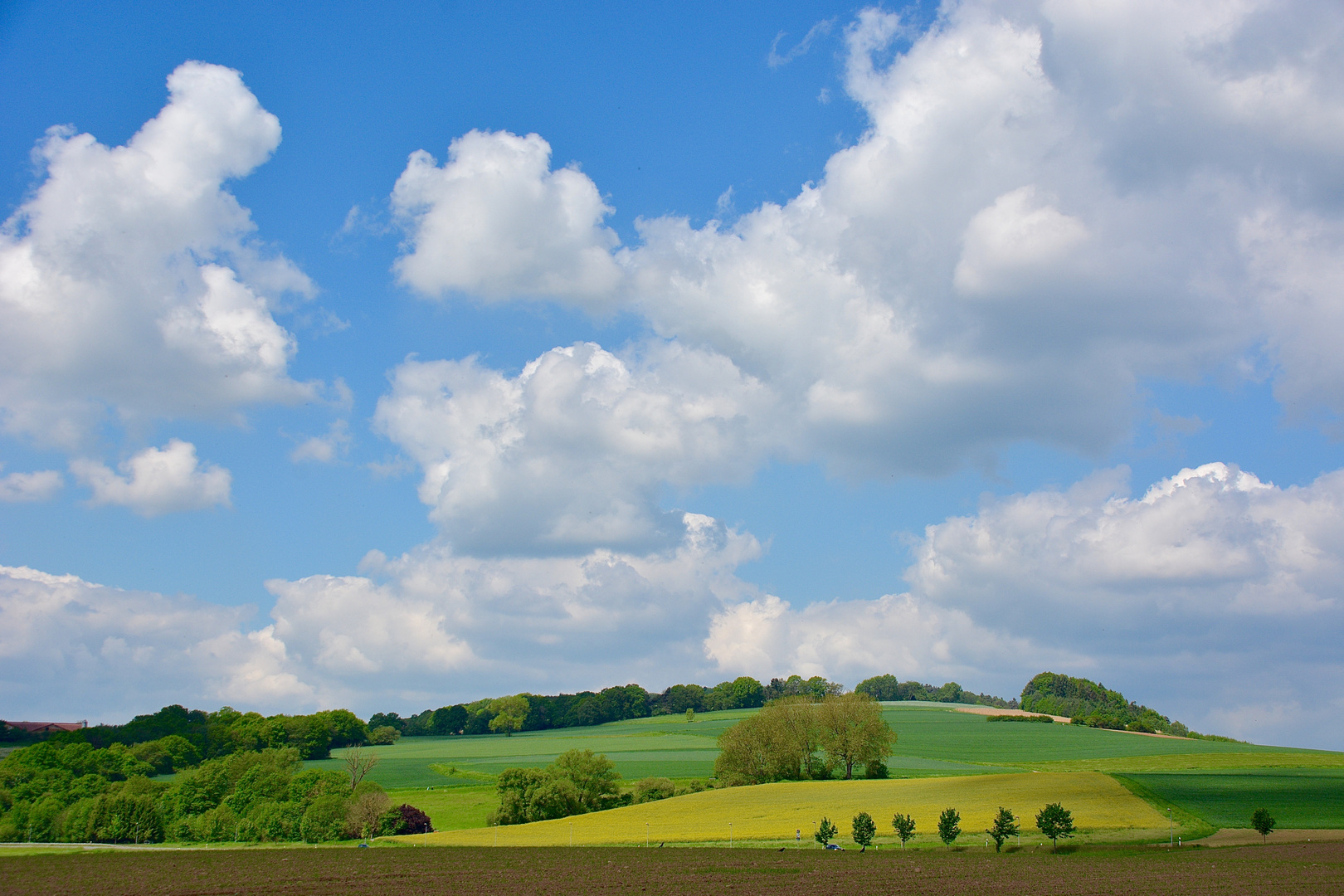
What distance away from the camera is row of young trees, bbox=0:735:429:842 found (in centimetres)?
7869

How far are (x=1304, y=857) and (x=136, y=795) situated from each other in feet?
303

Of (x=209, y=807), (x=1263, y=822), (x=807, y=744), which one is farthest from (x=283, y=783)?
(x=1263, y=822)

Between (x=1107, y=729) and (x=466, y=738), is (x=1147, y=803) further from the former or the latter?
(x=466, y=738)

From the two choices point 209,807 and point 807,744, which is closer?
point 209,807

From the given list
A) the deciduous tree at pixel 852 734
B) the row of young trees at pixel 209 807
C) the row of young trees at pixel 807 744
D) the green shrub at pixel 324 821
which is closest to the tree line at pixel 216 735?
the row of young trees at pixel 209 807

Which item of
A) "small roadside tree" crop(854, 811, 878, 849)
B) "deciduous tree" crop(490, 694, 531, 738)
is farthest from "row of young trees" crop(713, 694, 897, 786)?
"deciduous tree" crop(490, 694, 531, 738)

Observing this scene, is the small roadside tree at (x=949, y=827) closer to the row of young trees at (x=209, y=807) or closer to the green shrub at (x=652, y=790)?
the green shrub at (x=652, y=790)

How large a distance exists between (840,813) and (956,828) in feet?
46.6

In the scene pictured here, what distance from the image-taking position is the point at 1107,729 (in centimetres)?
15112

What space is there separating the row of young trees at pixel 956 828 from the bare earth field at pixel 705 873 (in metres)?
1.47

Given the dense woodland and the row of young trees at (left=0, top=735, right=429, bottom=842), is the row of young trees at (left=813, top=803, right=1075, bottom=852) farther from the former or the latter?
the row of young trees at (left=0, top=735, right=429, bottom=842)

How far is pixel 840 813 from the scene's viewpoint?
68625mm

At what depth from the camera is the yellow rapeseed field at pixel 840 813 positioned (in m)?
61.2

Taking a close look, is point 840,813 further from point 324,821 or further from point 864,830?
point 324,821
